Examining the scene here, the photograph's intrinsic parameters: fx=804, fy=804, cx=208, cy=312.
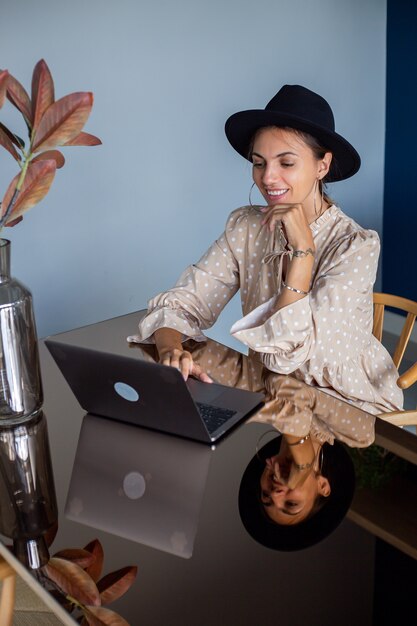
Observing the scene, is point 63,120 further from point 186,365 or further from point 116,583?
point 116,583

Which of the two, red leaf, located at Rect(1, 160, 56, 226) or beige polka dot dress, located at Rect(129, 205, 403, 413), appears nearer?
red leaf, located at Rect(1, 160, 56, 226)

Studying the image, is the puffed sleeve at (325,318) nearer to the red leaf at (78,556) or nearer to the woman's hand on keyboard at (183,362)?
the woman's hand on keyboard at (183,362)

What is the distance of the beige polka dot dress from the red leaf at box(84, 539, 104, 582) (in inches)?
24.5

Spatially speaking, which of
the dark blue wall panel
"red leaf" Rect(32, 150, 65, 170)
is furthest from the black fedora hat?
the dark blue wall panel

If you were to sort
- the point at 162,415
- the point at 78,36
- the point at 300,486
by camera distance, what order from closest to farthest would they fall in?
the point at 300,486
the point at 162,415
the point at 78,36

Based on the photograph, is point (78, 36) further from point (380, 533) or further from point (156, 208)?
point (380, 533)

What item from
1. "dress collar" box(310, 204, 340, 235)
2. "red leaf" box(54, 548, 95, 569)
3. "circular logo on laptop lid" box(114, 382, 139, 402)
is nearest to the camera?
"red leaf" box(54, 548, 95, 569)

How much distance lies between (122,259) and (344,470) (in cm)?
159

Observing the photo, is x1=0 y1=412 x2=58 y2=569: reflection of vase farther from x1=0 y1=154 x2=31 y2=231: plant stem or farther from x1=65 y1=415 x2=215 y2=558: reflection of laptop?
x1=0 y1=154 x2=31 y2=231: plant stem

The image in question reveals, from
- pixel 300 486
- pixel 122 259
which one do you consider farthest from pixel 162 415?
pixel 122 259

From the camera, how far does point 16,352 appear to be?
A: 1329mm

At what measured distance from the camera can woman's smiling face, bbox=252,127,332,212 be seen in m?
1.74

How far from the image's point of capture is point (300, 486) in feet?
3.74

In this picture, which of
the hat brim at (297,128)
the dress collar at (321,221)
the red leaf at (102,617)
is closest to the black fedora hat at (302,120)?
the hat brim at (297,128)
